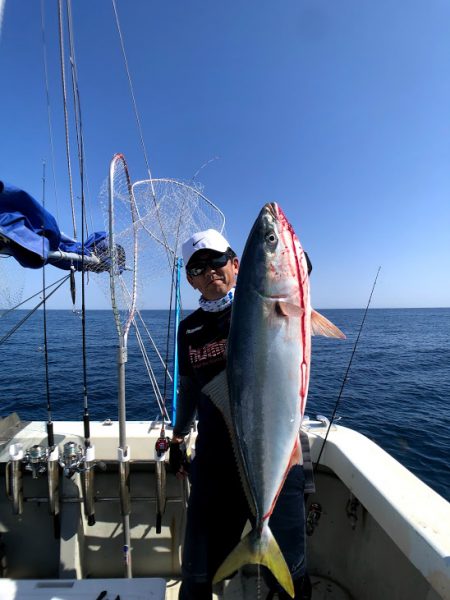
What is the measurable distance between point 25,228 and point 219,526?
133 inches

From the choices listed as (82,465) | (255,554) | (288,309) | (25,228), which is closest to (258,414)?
(288,309)

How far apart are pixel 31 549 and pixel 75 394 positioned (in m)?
14.1

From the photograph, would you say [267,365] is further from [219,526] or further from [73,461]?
[73,461]

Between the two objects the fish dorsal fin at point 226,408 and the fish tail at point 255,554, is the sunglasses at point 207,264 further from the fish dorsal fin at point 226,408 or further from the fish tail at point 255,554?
the fish tail at point 255,554

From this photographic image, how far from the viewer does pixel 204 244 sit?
89.0 inches

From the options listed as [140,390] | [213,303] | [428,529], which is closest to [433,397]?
[140,390]

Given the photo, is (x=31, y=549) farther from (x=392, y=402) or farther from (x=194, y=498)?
(x=392, y=402)

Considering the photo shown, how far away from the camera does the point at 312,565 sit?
11.8ft

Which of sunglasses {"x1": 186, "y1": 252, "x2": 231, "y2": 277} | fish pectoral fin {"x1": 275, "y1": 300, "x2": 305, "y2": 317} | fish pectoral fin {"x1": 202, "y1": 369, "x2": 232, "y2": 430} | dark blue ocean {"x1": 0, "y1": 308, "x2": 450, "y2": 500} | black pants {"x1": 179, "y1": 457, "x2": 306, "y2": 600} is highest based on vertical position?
sunglasses {"x1": 186, "y1": 252, "x2": 231, "y2": 277}

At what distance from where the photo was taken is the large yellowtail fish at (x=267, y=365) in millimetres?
1724

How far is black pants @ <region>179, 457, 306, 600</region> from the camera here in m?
2.25

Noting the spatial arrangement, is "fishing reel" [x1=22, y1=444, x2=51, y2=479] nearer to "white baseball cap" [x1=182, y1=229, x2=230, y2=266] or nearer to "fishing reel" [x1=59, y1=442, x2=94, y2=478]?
"fishing reel" [x1=59, y1=442, x2=94, y2=478]

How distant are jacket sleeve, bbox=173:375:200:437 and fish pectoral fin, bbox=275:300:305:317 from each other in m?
1.11

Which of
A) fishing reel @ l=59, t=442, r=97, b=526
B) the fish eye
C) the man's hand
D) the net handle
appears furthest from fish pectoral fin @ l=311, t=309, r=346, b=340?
fishing reel @ l=59, t=442, r=97, b=526
